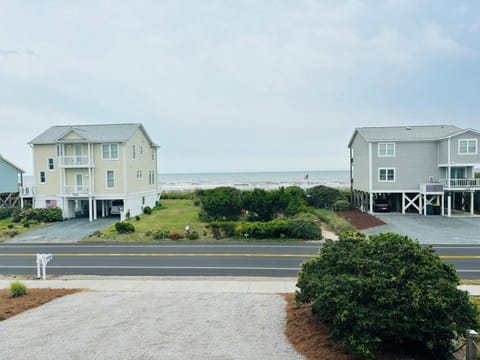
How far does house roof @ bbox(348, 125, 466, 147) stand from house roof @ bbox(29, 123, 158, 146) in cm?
2413

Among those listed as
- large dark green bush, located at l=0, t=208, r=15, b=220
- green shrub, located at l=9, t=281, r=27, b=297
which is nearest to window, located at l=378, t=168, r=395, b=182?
green shrub, located at l=9, t=281, r=27, b=297

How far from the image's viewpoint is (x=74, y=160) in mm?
33344

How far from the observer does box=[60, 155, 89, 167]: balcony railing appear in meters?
33.2

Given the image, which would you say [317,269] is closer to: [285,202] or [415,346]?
[415,346]

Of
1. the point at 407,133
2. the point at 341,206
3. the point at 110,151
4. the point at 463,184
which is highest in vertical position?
the point at 407,133

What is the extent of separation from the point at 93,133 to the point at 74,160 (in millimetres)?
3534

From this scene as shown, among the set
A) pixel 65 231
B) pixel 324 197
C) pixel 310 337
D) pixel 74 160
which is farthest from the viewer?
pixel 324 197

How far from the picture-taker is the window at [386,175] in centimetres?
3397

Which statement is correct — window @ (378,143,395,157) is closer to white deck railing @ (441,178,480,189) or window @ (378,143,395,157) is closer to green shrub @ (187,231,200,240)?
white deck railing @ (441,178,480,189)

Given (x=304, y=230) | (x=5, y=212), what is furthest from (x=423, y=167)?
(x=5, y=212)

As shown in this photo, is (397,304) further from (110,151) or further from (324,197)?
(324,197)

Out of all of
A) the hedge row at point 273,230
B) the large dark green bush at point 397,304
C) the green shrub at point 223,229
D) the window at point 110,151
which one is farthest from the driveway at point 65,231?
the large dark green bush at point 397,304

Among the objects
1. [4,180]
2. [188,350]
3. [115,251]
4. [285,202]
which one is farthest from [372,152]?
[4,180]

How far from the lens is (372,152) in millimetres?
34031
